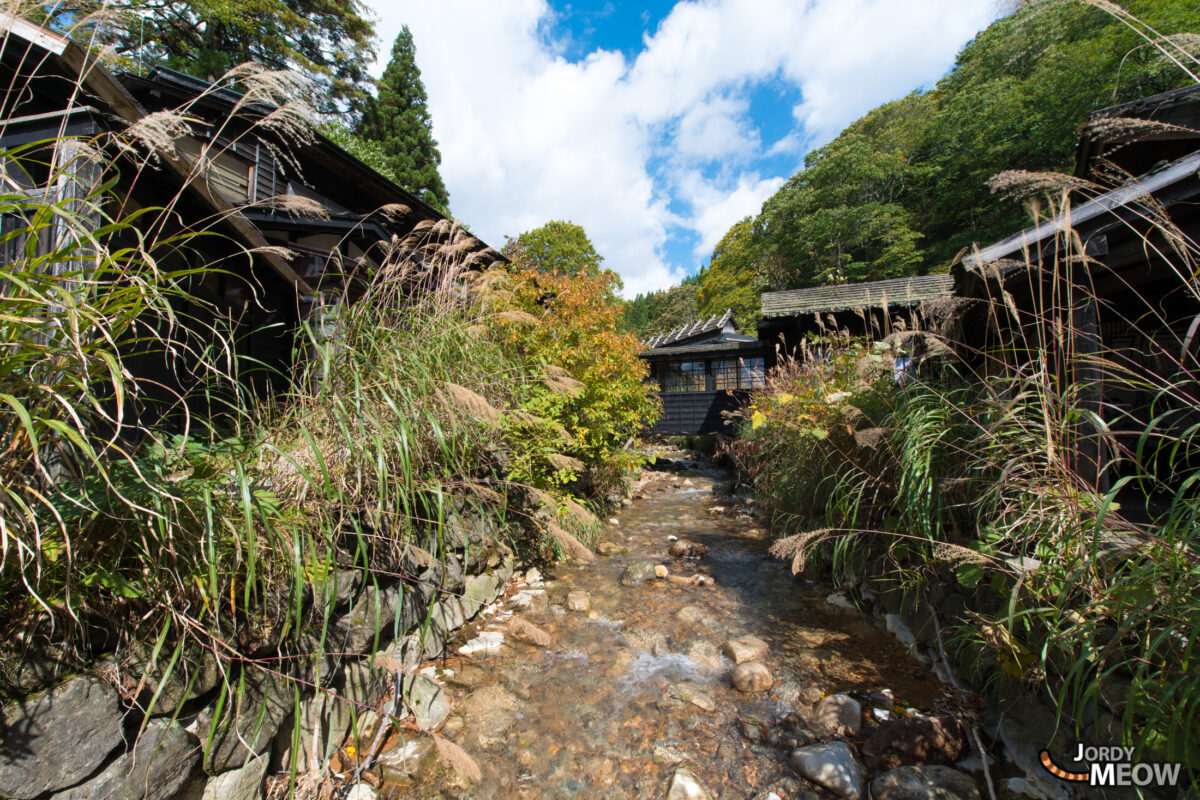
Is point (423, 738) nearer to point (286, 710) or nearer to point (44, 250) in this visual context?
point (286, 710)

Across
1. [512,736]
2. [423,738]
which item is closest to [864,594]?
[512,736]

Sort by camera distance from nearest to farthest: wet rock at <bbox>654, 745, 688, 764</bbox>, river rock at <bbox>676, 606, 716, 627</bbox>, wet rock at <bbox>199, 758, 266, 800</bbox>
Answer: wet rock at <bbox>199, 758, 266, 800</bbox>, wet rock at <bbox>654, 745, 688, 764</bbox>, river rock at <bbox>676, 606, 716, 627</bbox>

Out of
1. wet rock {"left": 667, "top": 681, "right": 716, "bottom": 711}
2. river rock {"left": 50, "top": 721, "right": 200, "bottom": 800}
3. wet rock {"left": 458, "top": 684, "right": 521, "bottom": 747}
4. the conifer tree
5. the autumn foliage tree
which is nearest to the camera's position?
river rock {"left": 50, "top": 721, "right": 200, "bottom": 800}

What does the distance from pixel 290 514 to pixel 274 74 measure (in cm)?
170

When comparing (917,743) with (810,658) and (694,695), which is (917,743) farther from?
(694,695)

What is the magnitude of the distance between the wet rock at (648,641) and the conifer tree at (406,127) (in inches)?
889

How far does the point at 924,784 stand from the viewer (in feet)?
6.91

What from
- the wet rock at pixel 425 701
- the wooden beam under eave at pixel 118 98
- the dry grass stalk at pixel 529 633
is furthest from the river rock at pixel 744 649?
the wooden beam under eave at pixel 118 98

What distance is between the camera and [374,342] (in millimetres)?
2488

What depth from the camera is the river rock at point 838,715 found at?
101 inches

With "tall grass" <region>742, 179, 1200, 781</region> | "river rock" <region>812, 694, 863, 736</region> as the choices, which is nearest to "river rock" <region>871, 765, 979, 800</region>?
"river rock" <region>812, 694, 863, 736</region>

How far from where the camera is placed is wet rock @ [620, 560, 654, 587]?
4.68m

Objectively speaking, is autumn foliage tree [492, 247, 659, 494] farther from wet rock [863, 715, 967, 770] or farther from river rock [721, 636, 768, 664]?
wet rock [863, 715, 967, 770]

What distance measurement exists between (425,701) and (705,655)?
1831 millimetres
